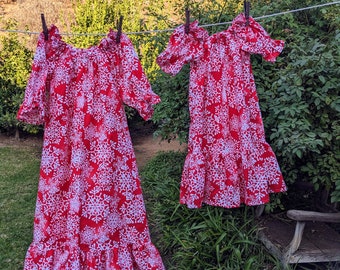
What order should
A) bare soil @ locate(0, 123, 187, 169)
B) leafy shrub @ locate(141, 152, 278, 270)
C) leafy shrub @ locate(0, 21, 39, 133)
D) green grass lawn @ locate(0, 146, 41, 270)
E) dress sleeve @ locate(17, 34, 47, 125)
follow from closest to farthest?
dress sleeve @ locate(17, 34, 47, 125) < leafy shrub @ locate(141, 152, 278, 270) < green grass lawn @ locate(0, 146, 41, 270) < bare soil @ locate(0, 123, 187, 169) < leafy shrub @ locate(0, 21, 39, 133)

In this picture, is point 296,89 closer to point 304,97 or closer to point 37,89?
point 304,97

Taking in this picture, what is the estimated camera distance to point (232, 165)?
2.87 meters

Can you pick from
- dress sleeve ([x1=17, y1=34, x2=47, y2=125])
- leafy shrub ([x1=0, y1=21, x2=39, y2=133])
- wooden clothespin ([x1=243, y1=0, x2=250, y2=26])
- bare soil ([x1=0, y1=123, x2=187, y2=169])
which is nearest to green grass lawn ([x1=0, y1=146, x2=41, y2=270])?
bare soil ([x1=0, y1=123, x2=187, y2=169])

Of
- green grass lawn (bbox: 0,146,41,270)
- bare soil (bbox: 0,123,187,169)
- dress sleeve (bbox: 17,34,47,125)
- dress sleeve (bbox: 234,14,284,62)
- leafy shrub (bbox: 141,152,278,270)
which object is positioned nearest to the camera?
dress sleeve (bbox: 17,34,47,125)

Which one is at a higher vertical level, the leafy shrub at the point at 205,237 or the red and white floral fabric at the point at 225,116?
the red and white floral fabric at the point at 225,116

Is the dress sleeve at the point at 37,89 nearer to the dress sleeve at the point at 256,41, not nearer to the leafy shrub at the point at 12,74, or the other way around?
the dress sleeve at the point at 256,41

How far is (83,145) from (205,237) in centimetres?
124

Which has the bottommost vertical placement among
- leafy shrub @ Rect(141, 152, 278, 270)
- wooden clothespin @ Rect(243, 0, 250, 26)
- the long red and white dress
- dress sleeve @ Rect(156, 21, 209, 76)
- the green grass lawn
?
the green grass lawn

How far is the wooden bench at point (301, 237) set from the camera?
116 inches

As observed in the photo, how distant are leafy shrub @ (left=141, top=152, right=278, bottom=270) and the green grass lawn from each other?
1201 mm

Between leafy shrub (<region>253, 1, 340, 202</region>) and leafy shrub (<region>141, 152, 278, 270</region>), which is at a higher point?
leafy shrub (<region>253, 1, 340, 202</region>)

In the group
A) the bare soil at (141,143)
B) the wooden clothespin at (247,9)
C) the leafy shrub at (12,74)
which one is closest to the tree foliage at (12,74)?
the leafy shrub at (12,74)

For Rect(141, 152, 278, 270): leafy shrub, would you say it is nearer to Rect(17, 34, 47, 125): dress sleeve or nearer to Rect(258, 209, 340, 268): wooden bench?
Rect(258, 209, 340, 268): wooden bench

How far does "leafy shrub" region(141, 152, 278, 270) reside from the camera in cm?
321
